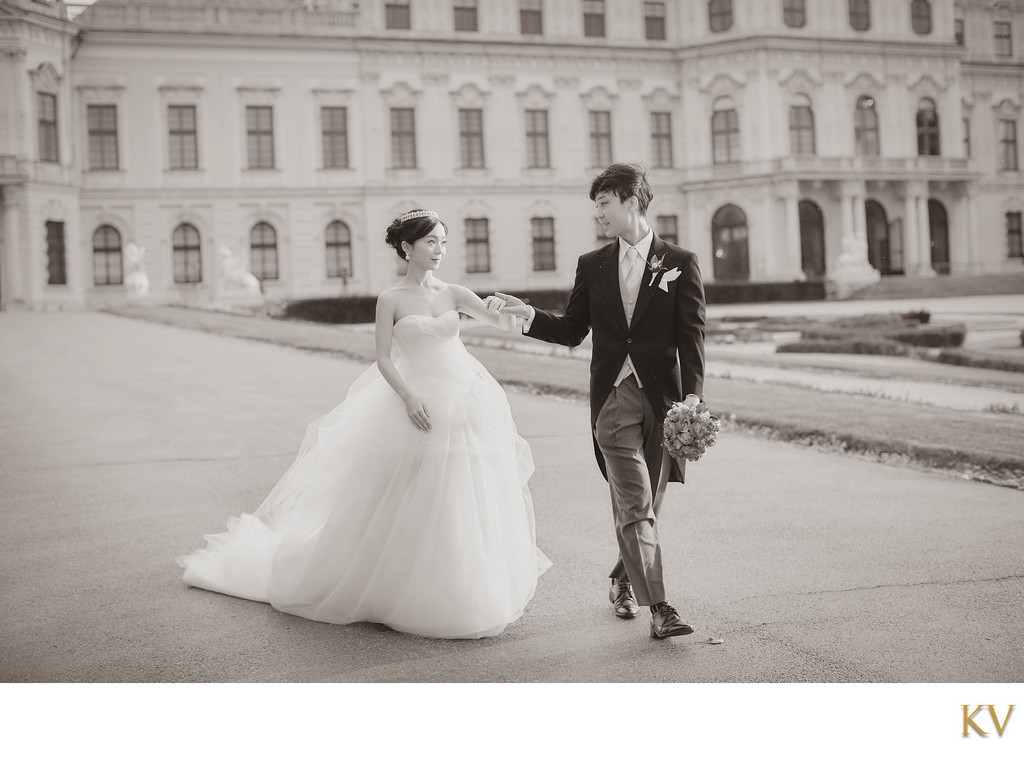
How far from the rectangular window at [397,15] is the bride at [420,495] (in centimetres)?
3736

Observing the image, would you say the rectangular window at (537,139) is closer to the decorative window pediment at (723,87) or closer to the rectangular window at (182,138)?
the decorative window pediment at (723,87)

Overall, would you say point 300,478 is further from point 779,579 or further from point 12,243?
point 12,243

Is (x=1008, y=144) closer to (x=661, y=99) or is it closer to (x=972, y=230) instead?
(x=972, y=230)

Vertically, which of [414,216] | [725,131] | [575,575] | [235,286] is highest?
[725,131]

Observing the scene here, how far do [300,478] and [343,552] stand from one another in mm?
565

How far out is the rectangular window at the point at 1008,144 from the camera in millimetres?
45312

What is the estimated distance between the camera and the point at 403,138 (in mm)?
39719

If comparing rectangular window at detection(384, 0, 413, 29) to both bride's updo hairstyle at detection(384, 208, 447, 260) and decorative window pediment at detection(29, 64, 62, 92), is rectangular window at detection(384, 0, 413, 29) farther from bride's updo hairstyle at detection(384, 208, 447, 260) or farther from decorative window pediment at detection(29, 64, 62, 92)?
bride's updo hairstyle at detection(384, 208, 447, 260)

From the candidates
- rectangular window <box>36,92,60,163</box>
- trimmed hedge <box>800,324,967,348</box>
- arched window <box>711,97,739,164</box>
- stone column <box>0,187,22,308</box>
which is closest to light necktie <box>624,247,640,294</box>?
trimmed hedge <box>800,324,967,348</box>

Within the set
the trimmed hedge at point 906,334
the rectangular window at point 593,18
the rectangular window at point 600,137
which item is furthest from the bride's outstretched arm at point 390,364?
the rectangular window at point 593,18

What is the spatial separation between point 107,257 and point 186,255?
2.61 metres

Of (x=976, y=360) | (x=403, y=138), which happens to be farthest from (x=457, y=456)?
(x=403, y=138)

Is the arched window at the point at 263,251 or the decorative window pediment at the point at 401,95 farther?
the decorative window pediment at the point at 401,95

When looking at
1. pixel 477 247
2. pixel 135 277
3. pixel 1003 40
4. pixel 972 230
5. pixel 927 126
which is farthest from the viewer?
pixel 1003 40
